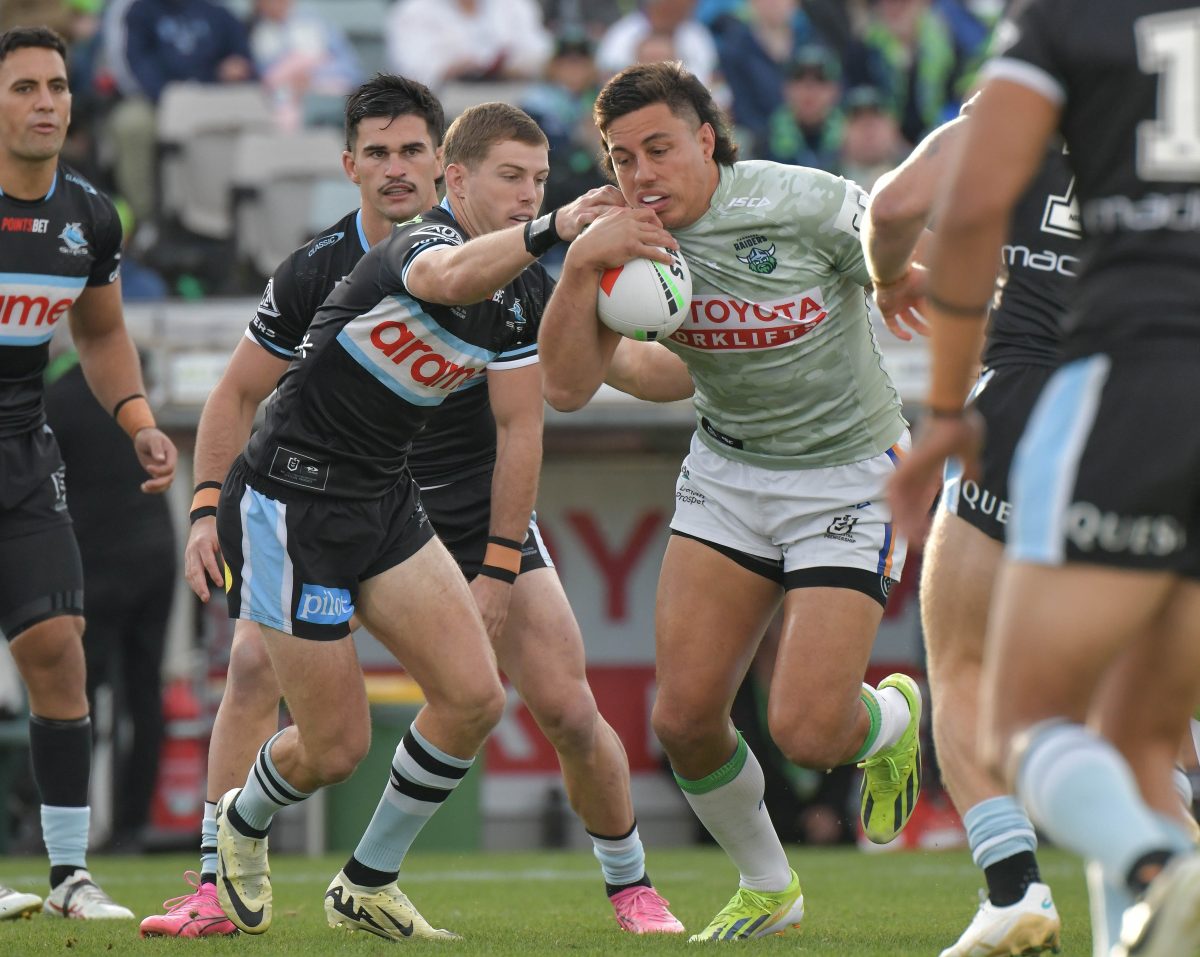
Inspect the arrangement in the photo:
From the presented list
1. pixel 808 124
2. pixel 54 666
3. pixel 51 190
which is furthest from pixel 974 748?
pixel 808 124

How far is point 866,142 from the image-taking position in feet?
44.7

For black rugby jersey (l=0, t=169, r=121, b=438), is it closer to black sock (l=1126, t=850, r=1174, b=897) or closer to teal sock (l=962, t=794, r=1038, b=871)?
teal sock (l=962, t=794, r=1038, b=871)

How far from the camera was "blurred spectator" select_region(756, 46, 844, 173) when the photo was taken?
45.5 feet

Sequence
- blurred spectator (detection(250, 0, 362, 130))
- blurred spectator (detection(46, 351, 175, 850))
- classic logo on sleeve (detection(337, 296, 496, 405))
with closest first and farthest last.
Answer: classic logo on sleeve (detection(337, 296, 496, 405)) < blurred spectator (detection(46, 351, 175, 850)) < blurred spectator (detection(250, 0, 362, 130))

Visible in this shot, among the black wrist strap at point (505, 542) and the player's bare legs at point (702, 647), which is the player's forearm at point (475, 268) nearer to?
the black wrist strap at point (505, 542)

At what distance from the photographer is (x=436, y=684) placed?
563cm

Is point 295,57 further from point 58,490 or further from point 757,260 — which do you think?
point 757,260

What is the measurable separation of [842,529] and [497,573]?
45.2 inches

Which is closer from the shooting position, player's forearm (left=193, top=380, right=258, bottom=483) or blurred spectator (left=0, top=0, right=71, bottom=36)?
player's forearm (left=193, top=380, right=258, bottom=483)

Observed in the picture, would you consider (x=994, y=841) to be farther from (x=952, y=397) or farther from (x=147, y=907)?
(x=147, y=907)

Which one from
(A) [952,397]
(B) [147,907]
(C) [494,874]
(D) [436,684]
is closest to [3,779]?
(C) [494,874]

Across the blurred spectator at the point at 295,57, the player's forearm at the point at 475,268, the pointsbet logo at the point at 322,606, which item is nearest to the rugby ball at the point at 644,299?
the player's forearm at the point at 475,268

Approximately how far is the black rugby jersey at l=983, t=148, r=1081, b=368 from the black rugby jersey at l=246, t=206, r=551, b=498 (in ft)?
5.13

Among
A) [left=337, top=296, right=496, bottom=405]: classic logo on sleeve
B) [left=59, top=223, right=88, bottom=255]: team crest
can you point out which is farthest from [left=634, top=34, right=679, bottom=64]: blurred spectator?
[left=337, top=296, right=496, bottom=405]: classic logo on sleeve
